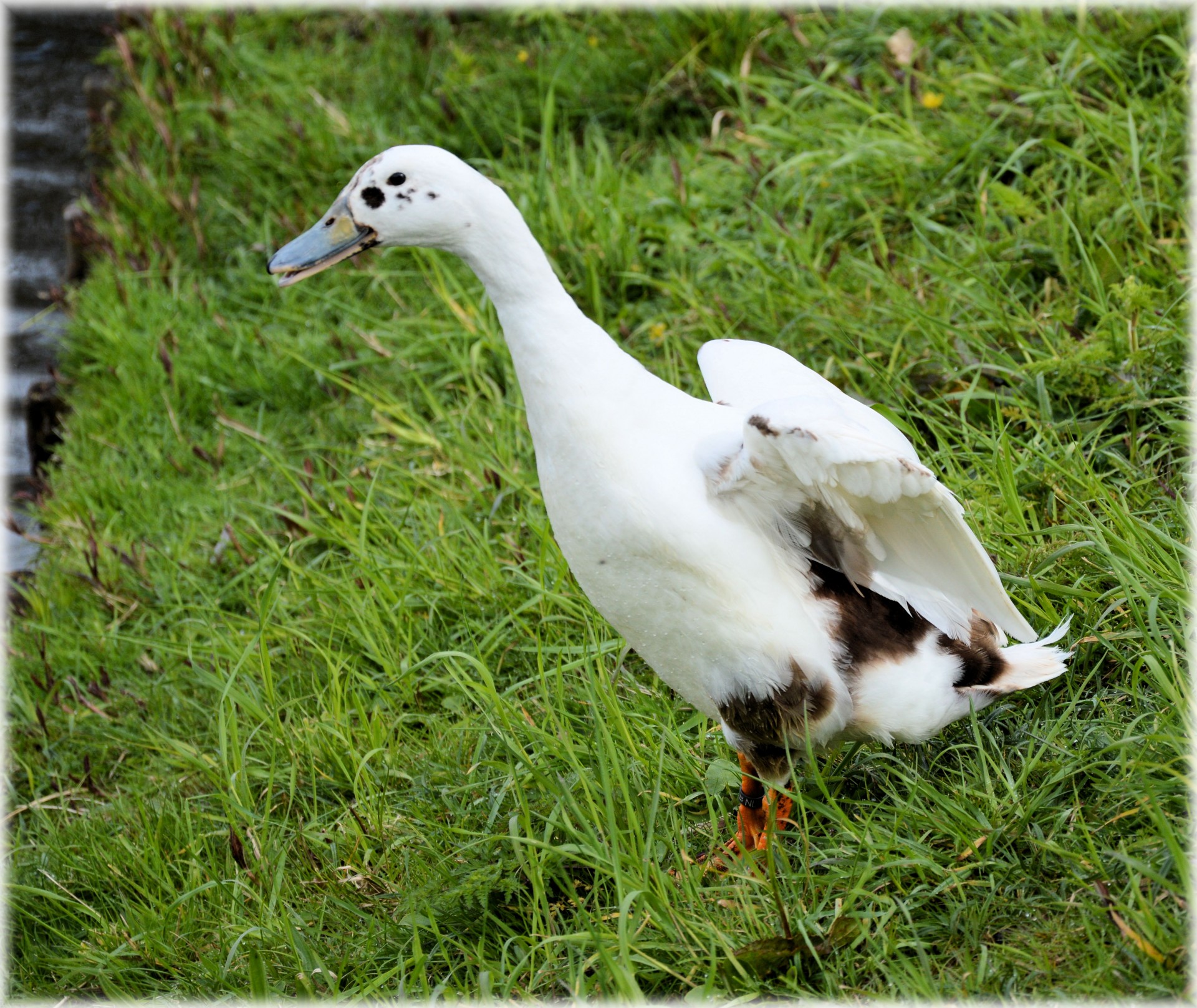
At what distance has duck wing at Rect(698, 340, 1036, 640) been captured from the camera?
7.13 ft

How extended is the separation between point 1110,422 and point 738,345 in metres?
0.99

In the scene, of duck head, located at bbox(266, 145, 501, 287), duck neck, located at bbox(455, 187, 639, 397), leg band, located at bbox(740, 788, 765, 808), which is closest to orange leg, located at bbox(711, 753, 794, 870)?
leg band, located at bbox(740, 788, 765, 808)

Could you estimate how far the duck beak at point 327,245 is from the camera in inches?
98.0

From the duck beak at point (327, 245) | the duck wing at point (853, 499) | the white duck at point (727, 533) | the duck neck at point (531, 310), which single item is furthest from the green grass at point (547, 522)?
the duck beak at point (327, 245)

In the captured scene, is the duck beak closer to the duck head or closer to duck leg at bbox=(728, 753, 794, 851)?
the duck head

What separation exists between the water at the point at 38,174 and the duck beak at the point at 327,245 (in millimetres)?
2785

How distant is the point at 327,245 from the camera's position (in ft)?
8.25

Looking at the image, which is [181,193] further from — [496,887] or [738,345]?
[496,887]

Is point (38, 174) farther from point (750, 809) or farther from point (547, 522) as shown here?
point (750, 809)

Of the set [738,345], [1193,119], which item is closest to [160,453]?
[738,345]

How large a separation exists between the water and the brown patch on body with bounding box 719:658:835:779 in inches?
133

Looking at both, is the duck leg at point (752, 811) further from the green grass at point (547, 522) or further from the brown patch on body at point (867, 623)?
the brown patch on body at point (867, 623)

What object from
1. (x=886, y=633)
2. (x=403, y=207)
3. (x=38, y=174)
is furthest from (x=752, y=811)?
(x=38, y=174)

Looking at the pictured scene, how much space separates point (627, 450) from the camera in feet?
7.68
